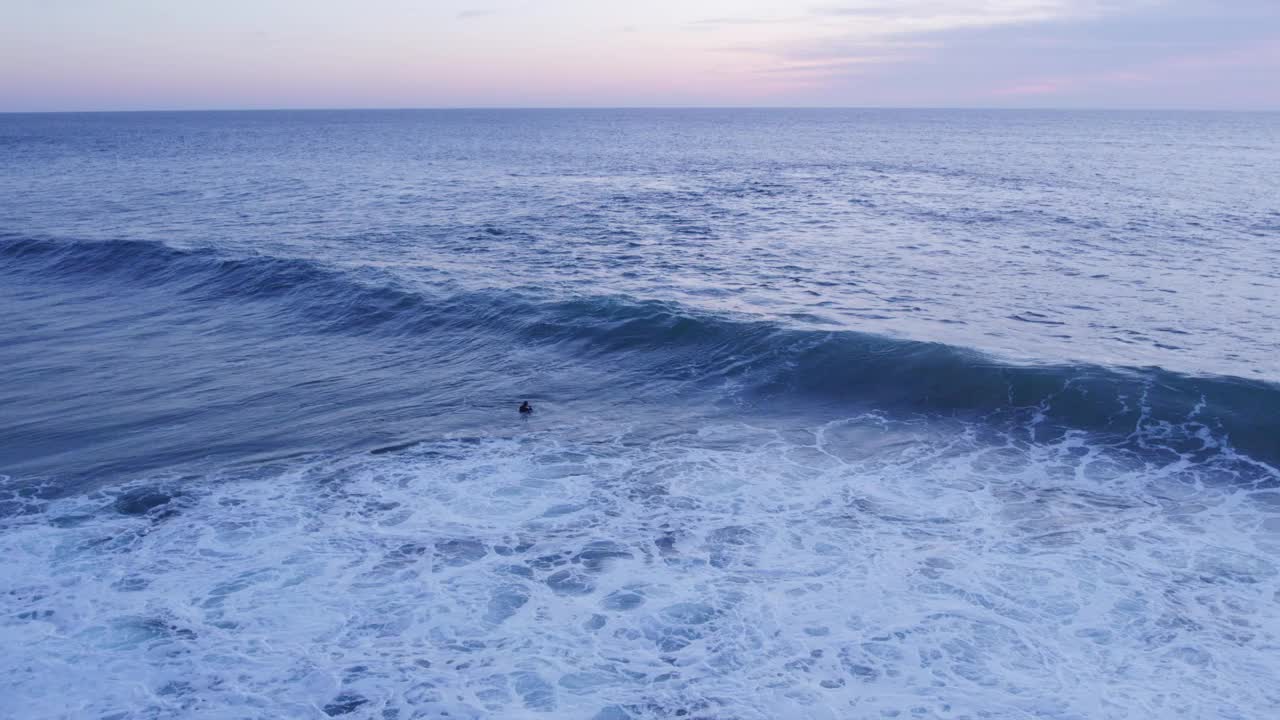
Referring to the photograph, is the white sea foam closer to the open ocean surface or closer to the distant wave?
the open ocean surface

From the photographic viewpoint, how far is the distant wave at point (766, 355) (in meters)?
Result: 17.3

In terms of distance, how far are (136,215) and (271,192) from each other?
10808 millimetres

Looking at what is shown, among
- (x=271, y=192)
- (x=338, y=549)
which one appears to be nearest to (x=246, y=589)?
(x=338, y=549)

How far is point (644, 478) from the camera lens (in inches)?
581

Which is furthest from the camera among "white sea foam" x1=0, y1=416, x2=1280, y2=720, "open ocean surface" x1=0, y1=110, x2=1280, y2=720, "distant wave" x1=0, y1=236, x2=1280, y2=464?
"distant wave" x1=0, y1=236, x2=1280, y2=464

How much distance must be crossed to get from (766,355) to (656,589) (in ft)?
34.8

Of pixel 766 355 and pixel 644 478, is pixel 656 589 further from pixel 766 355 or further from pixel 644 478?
pixel 766 355

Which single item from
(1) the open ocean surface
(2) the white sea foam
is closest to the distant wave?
(1) the open ocean surface

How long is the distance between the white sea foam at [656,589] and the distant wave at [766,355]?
191 cm

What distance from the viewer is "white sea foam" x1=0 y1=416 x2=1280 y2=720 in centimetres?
942

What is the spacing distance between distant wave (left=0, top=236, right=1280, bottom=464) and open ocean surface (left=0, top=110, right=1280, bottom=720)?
12 cm

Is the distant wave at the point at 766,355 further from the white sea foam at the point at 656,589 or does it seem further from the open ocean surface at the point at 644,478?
the white sea foam at the point at 656,589

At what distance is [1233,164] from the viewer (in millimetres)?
66812

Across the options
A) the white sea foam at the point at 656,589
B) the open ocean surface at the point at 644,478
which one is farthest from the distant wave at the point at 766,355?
the white sea foam at the point at 656,589
